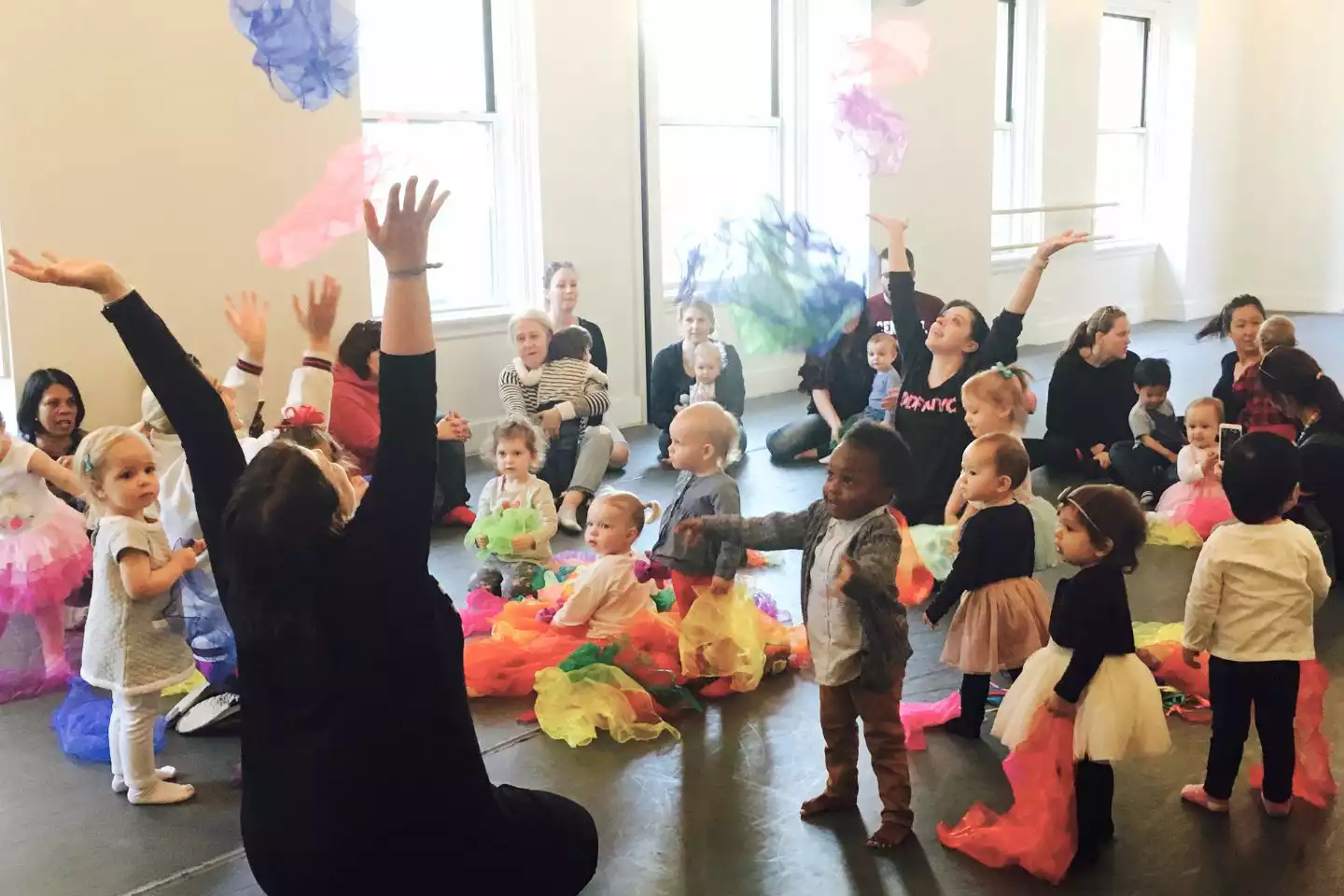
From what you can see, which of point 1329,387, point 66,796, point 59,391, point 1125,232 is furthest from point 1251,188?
point 66,796

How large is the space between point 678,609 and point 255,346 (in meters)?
1.56

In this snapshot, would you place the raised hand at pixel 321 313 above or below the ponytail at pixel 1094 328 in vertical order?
above

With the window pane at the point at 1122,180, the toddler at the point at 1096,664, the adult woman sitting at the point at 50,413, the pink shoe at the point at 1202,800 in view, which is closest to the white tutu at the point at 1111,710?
the toddler at the point at 1096,664

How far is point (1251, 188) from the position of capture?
49.2 feet

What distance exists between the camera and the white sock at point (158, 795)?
11.2 feet

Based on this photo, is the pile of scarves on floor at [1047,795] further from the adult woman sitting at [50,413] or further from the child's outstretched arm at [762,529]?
the adult woman sitting at [50,413]

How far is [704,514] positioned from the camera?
155 inches

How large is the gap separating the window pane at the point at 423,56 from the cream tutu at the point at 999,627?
16.2 feet

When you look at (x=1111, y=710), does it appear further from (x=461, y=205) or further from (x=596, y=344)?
(x=461, y=205)

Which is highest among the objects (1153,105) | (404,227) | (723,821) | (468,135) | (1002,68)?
(1002,68)

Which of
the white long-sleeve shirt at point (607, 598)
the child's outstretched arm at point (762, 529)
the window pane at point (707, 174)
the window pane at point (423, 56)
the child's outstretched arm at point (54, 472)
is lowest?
the white long-sleeve shirt at point (607, 598)

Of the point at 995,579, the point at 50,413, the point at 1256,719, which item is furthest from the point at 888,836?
the point at 50,413

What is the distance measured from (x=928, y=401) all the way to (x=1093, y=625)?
2.24m

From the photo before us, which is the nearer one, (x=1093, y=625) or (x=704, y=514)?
(x=1093, y=625)
